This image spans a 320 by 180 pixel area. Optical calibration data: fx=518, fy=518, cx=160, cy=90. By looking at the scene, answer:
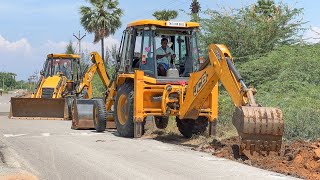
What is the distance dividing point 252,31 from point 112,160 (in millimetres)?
14420

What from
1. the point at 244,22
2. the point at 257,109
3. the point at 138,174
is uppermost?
the point at 244,22

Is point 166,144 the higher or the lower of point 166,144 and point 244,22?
the lower

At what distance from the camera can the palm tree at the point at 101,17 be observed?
45594mm

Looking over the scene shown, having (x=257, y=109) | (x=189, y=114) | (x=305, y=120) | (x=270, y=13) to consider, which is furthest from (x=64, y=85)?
(x=257, y=109)

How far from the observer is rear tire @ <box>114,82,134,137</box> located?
13.7m

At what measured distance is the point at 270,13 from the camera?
25.5 meters

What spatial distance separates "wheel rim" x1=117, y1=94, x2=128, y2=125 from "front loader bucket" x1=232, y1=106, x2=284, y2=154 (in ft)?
17.6

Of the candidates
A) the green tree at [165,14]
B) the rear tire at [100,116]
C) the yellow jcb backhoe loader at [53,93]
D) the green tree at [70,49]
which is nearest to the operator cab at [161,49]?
the rear tire at [100,116]

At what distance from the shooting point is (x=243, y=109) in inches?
363

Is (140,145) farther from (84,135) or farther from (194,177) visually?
(194,177)

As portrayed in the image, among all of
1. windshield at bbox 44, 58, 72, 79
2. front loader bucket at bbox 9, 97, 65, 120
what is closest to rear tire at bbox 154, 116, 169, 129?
front loader bucket at bbox 9, 97, 65, 120

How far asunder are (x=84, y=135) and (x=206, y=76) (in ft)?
15.6

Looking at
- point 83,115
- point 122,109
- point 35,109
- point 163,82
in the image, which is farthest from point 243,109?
point 35,109

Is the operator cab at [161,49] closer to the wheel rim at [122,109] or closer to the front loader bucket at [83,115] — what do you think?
the wheel rim at [122,109]
